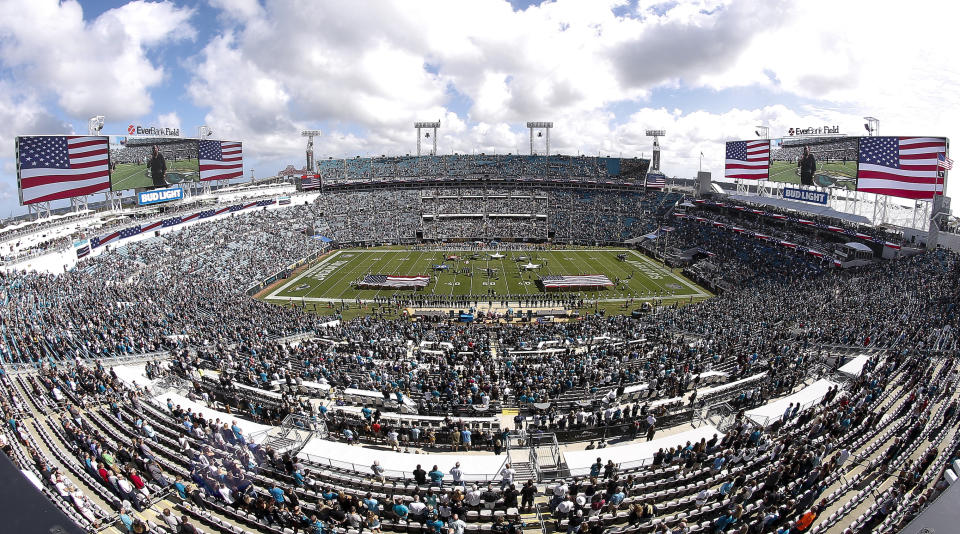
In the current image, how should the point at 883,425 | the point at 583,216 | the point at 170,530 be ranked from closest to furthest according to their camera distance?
the point at 170,530 → the point at 883,425 → the point at 583,216

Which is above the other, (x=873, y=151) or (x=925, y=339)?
(x=873, y=151)

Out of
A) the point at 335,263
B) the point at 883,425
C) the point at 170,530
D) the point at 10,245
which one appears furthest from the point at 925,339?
the point at 10,245

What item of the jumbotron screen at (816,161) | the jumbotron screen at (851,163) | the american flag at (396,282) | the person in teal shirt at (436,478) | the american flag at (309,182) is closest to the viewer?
the person in teal shirt at (436,478)

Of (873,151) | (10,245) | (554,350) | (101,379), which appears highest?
(873,151)

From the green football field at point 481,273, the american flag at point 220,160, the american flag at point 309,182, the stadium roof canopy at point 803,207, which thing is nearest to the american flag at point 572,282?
the green football field at point 481,273

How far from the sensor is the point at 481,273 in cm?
5197

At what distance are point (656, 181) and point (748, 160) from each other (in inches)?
863

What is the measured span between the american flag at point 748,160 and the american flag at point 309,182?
215ft

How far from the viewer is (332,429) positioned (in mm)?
15164

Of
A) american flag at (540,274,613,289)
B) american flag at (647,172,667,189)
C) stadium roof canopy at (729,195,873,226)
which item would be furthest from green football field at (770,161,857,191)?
american flag at (540,274,613,289)

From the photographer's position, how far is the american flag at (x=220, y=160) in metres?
60.6

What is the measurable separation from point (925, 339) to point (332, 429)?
25.1m

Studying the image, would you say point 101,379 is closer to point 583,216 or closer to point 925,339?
point 925,339

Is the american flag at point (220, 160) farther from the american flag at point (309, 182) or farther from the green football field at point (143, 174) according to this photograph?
the american flag at point (309, 182)
